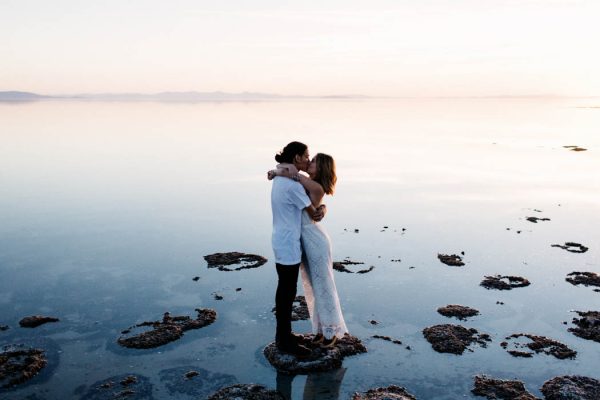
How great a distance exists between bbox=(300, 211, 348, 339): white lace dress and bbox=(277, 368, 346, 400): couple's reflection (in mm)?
642

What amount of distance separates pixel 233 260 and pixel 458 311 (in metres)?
6.09

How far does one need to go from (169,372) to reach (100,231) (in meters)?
10.1

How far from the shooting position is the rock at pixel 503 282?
1228 centimetres

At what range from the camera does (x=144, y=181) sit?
27781 mm

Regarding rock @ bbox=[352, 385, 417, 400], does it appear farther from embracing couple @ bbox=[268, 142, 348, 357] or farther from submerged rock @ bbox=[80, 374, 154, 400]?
submerged rock @ bbox=[80, 374, 154, 400]

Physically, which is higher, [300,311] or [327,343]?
[327,343]

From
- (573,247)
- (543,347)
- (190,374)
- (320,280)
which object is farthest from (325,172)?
(573,247)

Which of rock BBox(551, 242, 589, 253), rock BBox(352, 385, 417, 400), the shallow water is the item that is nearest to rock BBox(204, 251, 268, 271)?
the shallow water

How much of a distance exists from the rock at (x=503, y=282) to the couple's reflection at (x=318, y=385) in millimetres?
5519

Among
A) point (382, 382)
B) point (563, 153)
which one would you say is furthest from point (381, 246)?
point (563, 153)

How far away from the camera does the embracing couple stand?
790 cm

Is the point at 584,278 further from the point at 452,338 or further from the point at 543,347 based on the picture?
the point at 452,338

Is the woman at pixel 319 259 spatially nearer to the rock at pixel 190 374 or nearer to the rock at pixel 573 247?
the rock at pixel 190 374

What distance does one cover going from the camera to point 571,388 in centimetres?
786
